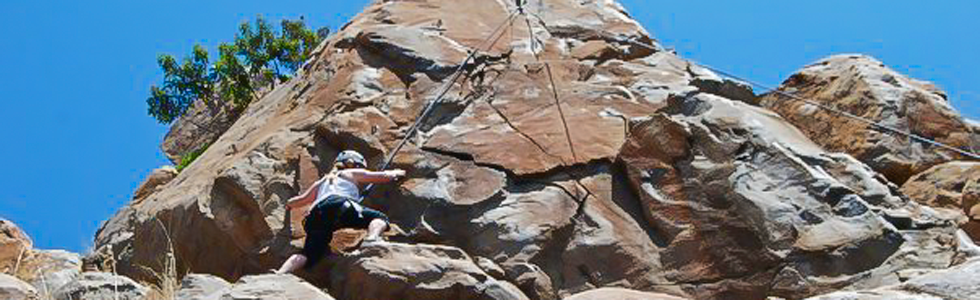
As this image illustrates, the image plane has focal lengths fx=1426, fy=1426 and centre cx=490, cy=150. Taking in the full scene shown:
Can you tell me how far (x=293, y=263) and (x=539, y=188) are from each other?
7.60ft

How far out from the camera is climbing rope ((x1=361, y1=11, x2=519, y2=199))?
41.4 feet

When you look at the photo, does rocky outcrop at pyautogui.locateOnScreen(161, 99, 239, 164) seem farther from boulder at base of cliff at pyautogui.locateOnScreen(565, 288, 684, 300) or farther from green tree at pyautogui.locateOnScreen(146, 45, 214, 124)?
boulder at base of cliff at pyautogui.locateOnScreen(565, 288, 684, 300)

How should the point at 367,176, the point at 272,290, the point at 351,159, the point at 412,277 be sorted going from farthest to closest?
the point at 351,159 → the point at 367,176 → the point at 412,277 → the point at 272,290

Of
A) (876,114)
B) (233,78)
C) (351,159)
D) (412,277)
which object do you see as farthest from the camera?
(233,78)

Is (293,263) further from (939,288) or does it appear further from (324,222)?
(939,288)

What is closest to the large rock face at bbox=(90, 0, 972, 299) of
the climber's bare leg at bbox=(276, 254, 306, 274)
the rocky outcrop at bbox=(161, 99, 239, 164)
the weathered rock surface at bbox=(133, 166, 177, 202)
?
the climber's bare leg at bbox=(276, 254, 306, 274)

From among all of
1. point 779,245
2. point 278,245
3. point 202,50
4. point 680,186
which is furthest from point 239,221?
point 202,50

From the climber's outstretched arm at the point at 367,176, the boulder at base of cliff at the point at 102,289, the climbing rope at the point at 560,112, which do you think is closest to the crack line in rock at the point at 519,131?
the climbing rope at the point at 560,112

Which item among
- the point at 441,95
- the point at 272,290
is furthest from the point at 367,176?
the point at 272,290

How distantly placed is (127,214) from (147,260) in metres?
1.27

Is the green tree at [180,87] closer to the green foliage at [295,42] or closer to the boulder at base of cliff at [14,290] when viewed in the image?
the green foliage at [295,42]

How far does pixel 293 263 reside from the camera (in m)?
11.0

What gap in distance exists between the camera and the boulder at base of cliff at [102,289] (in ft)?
34.8

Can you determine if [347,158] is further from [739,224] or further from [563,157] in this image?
[739,224]
